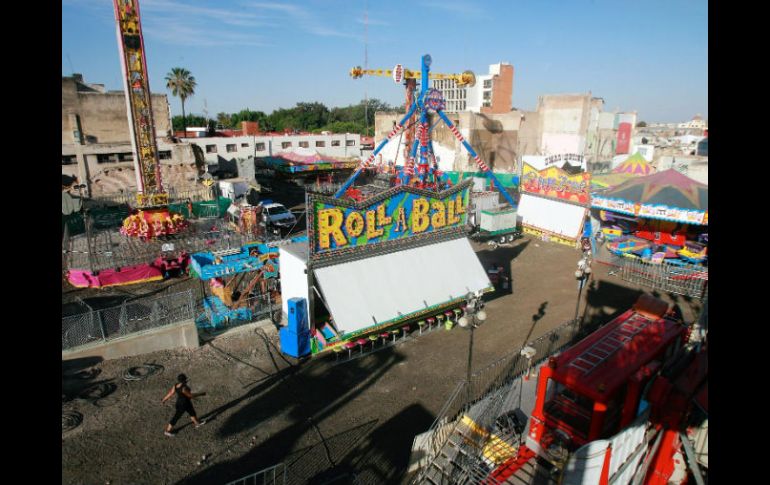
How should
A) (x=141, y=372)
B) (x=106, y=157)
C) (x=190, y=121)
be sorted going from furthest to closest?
(x=190, y=121)
(x=106, y=157)
(x=141, y=372)

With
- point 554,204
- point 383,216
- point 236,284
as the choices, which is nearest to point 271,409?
point 383,216

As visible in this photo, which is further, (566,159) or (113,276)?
(566,159)

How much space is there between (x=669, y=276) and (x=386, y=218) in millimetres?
16262

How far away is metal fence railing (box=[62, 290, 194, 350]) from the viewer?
45.0 feet

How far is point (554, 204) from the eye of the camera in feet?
104

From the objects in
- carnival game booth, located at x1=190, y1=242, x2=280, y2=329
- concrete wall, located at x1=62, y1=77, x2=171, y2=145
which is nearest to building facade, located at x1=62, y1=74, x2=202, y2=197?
concrete wall, located at x1=62, y1=77, x2=171, y2=145

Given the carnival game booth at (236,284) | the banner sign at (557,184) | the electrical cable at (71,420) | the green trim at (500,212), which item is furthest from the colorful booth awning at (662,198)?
the electrical cable at (71,420)

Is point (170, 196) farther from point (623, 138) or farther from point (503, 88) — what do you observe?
point (503, 88)

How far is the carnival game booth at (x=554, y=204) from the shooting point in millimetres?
30078

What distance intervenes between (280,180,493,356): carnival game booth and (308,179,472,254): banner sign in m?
0.04

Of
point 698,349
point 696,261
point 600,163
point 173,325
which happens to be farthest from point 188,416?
point 600,163

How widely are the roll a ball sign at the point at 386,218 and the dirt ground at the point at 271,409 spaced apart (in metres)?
4.25

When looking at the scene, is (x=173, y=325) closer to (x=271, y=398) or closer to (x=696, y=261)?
(x=271, y=398)

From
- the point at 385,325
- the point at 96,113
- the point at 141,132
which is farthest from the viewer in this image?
the point at 96,113
